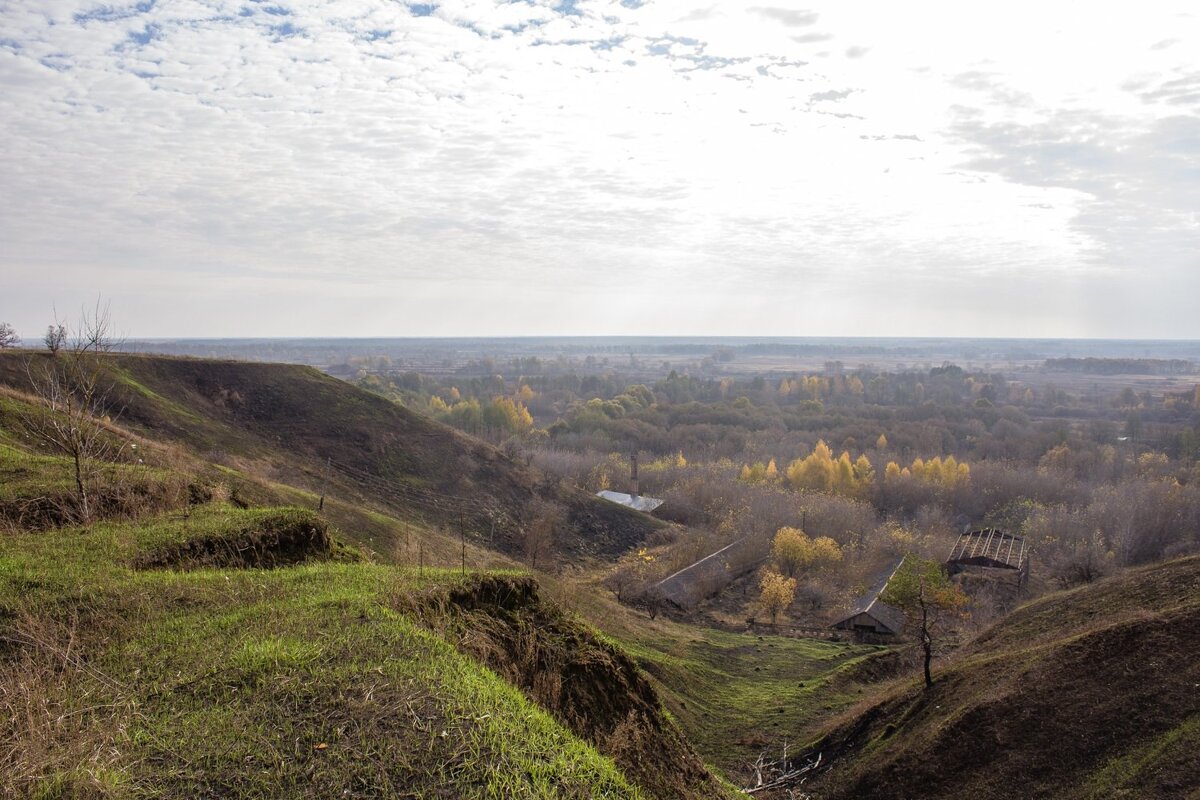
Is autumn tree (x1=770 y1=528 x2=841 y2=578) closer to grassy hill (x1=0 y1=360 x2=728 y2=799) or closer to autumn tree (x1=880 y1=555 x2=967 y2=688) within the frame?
autumn tree (x1=880 y1=555 x2=967 y2=688)

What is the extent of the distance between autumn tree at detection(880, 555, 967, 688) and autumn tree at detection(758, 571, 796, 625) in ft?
17.2

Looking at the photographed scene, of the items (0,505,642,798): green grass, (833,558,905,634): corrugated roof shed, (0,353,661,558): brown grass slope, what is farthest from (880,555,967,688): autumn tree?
(0,505,642,798): green grass

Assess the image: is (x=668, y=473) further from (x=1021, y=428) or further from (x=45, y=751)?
(x=45, y=751)

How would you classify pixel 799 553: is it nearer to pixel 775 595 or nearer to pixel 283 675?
pixel 775 595

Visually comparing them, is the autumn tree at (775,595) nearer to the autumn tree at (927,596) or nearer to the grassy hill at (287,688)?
the autumn tree at (927,596)

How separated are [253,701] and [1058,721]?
15.0 m

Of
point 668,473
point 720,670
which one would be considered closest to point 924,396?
point 668,473

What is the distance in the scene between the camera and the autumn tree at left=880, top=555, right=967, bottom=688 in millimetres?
30641

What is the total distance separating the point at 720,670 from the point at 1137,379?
191 m

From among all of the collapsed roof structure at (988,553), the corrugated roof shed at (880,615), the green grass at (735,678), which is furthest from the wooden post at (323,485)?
the collapsed roof structure at (988,553)

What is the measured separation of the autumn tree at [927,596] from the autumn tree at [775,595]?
17.2ft

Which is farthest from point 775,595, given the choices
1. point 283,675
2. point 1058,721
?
point 283,675

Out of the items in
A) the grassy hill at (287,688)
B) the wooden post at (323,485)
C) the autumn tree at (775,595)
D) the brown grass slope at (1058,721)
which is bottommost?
the autumn tree at (775,595)

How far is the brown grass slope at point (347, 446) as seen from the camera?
35750mm
